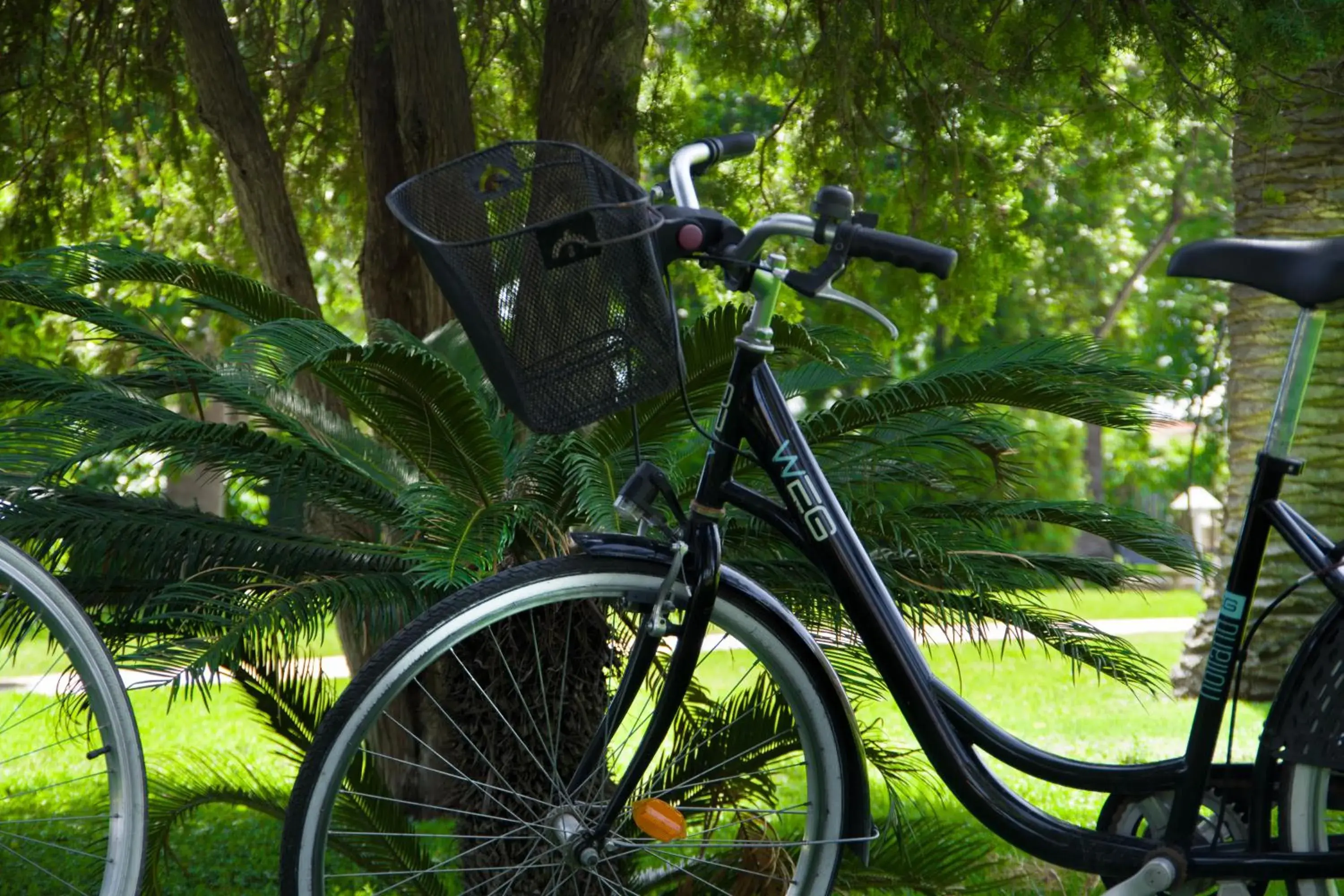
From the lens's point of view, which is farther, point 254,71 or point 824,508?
point 254,71

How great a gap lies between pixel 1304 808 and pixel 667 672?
3.33ft

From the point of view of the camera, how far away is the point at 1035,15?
475cm

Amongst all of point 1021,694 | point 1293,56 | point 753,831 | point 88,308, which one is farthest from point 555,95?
point 1021,694

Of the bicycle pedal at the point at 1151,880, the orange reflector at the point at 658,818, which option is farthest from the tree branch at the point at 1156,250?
the orange reflector at the point at 658,818

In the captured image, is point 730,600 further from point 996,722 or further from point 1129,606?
point 1129,606

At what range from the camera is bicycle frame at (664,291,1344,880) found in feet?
7.20

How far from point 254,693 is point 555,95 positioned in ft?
8.40

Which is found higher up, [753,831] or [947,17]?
[947,17]

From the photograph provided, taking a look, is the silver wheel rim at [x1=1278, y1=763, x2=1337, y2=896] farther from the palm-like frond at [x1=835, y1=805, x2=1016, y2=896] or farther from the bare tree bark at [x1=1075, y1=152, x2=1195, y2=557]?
the bare tree bark at [x1=1075, y1=152, x2=1195, y2=557]

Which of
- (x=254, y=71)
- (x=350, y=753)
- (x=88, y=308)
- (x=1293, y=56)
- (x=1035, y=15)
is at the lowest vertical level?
(x=350, y=753)

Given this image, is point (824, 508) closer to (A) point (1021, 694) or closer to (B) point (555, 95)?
(B) point (555, 95)

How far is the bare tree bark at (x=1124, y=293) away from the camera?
17.5m

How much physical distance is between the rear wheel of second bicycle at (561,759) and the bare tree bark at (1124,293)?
8.54 metres

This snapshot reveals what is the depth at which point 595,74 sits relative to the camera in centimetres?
508
